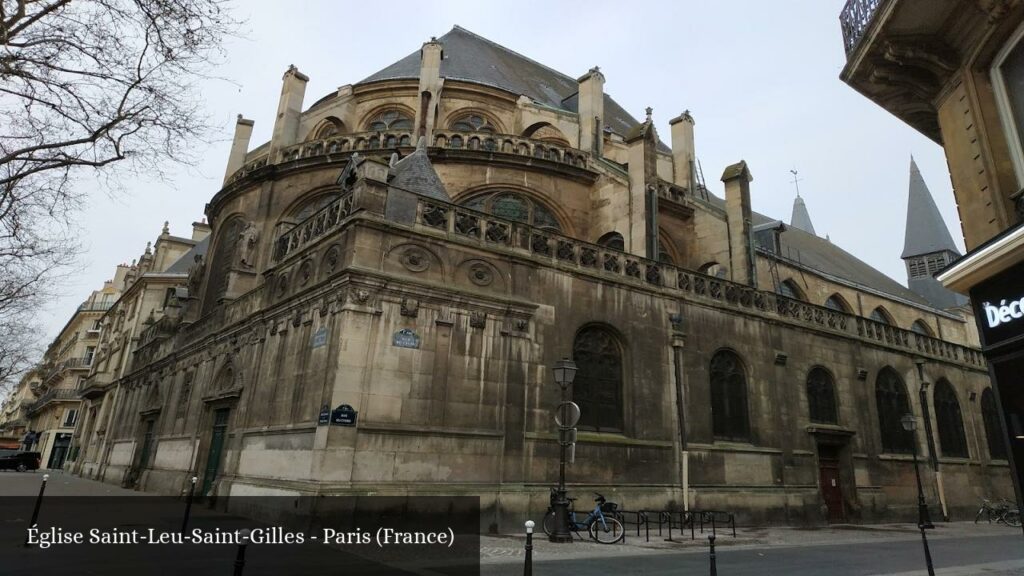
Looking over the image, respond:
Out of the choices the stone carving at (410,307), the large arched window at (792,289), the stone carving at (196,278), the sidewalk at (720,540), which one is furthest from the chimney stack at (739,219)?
the stone carving at (196,278)

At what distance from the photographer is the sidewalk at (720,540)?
9.71 meters

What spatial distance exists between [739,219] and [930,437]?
1096 cm

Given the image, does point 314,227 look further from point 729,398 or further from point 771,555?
Result: point 729,398

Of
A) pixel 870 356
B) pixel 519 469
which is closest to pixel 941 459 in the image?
pixel 870 356

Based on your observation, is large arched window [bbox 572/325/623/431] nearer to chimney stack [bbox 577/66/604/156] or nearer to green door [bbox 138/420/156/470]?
chimney stack [bbox 577/66/604/156]

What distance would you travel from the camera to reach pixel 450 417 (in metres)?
12.5

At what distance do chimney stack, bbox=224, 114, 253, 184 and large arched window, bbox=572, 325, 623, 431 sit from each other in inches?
798

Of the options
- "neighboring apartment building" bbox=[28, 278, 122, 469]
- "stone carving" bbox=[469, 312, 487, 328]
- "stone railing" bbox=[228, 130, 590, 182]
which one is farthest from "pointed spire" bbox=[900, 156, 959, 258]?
"neighboring apartment building" bbox=[28, 278, 122, 469]

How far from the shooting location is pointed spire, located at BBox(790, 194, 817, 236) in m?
68.4

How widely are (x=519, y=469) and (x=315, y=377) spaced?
4774mm

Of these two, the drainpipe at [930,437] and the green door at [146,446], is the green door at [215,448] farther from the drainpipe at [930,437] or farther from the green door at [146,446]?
Result: the drainpipe at [930,437]

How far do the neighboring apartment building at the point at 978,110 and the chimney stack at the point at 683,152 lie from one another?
1674 centimetres

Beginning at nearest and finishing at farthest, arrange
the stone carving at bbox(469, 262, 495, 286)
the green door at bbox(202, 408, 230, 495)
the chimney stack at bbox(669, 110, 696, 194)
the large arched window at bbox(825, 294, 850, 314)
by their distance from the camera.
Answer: the stone carving at bbox(469, 262, 495, 286) < the green door at bbox(202, 408, 230, 495) < the chimney stack at bbox(669, 110, 696, 194) < the large arched window at bbox(825, 294, 850, 314)

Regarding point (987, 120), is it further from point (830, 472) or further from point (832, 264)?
point (832, 264)
